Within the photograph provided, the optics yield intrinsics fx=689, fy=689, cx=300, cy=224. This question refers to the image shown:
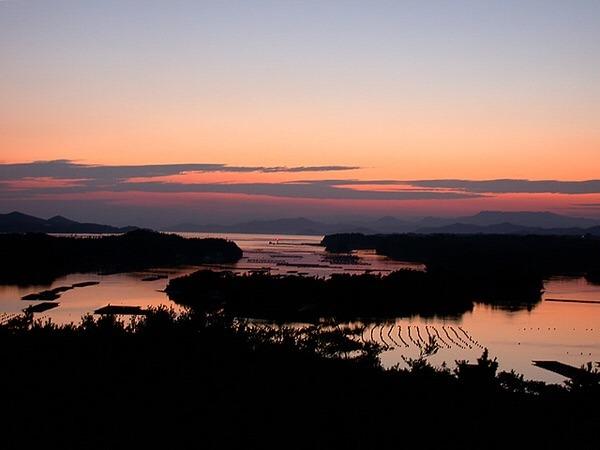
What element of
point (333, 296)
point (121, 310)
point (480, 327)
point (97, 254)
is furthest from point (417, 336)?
point (97, 254)

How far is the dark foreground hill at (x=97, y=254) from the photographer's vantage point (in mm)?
72875

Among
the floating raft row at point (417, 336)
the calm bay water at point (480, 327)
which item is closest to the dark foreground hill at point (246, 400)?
the calm bay water at point (480, 327)

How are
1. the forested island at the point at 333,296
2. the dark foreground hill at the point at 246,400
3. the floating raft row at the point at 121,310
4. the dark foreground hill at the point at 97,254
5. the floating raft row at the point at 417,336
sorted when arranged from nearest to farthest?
the dark foreground hill at the point at 246,400, the floating raft row at the point at 417,336, the floating raft row at the point at 121,310, the forested island at the point at 333,296, the dark foreground hill at the point at 97,254

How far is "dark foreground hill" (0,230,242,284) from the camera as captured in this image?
239 feet

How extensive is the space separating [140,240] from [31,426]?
8544 cm

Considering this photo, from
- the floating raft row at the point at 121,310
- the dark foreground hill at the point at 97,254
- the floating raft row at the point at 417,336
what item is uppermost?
the floating raft row at the point at 121,310

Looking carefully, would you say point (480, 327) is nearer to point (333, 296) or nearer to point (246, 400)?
point (333, 296)

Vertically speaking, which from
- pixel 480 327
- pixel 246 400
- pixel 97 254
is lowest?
pixel 97 254

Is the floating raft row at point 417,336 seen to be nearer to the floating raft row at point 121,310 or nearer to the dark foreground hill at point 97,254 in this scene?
the floating raft row at point 121,310

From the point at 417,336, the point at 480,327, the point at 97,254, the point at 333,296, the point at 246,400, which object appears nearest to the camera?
the point at 246,400

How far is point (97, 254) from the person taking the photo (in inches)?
3455

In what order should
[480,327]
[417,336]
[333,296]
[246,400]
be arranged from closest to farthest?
1. [246,400]
2. [417,336]
3. [480,327]
4. [333,296]

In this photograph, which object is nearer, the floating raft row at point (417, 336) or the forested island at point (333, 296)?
the floating raft row at point (417, 336)

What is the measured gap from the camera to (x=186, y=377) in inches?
623
